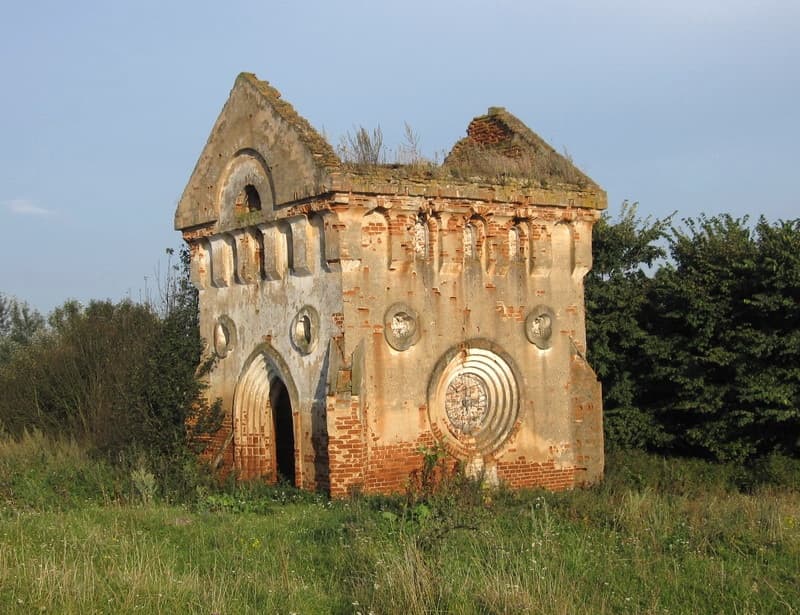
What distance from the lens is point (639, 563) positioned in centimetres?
987

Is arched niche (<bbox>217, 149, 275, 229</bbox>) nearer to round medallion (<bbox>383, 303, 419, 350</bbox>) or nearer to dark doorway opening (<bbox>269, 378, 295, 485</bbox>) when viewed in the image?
round medallion (<bbox>383, 303, 419, 350</bbox>)

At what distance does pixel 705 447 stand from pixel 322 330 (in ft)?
25.7

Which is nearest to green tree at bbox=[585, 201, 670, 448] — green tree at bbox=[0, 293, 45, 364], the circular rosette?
the circular rosette

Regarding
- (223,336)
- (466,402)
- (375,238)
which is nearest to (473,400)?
(466,402)

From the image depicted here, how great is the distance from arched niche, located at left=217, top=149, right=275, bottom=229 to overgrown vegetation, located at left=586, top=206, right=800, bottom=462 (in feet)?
23.1

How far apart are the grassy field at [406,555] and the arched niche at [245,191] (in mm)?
4589

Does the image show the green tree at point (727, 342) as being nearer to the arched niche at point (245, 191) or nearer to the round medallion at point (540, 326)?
the round medallion at point (540, 326)

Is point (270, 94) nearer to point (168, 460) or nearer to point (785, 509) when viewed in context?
point (168, 460)

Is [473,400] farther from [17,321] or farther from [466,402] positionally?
[17,321]

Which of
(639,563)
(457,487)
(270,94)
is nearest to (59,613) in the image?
(639,563)

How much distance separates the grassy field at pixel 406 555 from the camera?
8727mm

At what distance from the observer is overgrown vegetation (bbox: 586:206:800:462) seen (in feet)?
57.0

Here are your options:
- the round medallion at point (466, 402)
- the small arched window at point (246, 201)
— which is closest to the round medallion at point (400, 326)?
the round medallion at point (466, 402)

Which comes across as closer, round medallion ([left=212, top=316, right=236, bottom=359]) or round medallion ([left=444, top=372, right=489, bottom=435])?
round medallion ([left=444, top=372, right=489, bottom=435])
